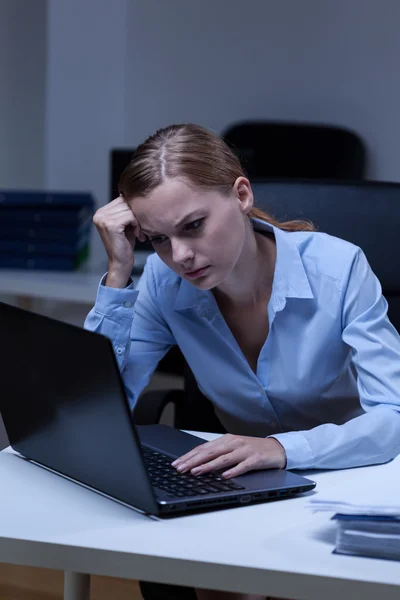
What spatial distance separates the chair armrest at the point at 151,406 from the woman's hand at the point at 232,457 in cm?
47

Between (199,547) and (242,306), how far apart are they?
0.74m

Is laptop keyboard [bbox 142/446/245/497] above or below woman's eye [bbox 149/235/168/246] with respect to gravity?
below

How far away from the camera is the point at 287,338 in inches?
60.1

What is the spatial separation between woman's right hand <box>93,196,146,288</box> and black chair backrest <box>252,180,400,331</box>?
1.11ft

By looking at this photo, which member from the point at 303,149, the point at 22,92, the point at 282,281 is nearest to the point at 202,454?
the point at 282,281

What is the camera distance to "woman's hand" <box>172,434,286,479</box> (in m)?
1.11

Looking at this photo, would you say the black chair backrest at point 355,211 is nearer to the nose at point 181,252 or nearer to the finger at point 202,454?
the nose at point 181,252

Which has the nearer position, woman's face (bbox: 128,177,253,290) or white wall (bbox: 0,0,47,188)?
woman's face (bbox: 128,177,253,290)

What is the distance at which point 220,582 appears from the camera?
875 millimetres

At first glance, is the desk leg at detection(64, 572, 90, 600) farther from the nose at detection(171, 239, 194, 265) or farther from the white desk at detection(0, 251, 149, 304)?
the white desk at detection(0, 251, 149, 304)

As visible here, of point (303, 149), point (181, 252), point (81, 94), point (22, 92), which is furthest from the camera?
point (22, 92)

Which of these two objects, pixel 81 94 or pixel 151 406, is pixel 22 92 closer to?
pixel 81 94

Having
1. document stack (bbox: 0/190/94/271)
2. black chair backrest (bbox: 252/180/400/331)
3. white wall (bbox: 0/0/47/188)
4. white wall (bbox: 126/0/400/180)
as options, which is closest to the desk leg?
black chair backrest (bbox: 252/180/400/331)

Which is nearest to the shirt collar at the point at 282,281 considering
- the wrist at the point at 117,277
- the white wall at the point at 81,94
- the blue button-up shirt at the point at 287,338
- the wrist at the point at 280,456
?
the blue button-up shirt at the point at 287,338
